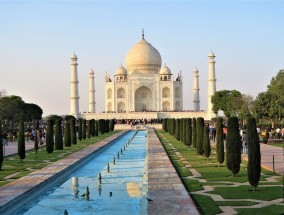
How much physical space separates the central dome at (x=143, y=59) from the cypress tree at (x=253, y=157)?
4716 centimetres

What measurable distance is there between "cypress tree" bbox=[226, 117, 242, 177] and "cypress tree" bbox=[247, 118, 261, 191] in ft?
4.63

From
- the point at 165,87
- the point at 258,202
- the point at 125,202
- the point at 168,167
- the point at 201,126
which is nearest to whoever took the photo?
the point at 258,202

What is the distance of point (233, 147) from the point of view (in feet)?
31.1

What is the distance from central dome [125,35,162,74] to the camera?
2174 inches

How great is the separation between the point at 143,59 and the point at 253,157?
47.7 metres

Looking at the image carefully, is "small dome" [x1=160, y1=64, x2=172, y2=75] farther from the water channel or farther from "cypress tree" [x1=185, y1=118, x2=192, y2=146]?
the water channel

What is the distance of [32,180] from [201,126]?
6087mm

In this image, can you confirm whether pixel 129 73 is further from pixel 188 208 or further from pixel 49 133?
pixel 188 208

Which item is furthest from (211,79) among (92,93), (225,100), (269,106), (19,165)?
(19,165)

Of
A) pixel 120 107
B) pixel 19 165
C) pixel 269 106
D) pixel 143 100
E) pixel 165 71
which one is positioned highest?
pixel 165 71

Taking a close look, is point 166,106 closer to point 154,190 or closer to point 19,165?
point 19,165

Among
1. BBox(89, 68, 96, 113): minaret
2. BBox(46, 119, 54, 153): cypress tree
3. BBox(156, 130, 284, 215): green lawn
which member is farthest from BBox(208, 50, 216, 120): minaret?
BBox(156, 130, 284, 215): green lawn

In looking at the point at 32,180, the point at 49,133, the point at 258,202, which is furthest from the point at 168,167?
the point at 49,133

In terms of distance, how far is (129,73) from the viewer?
182 ft
